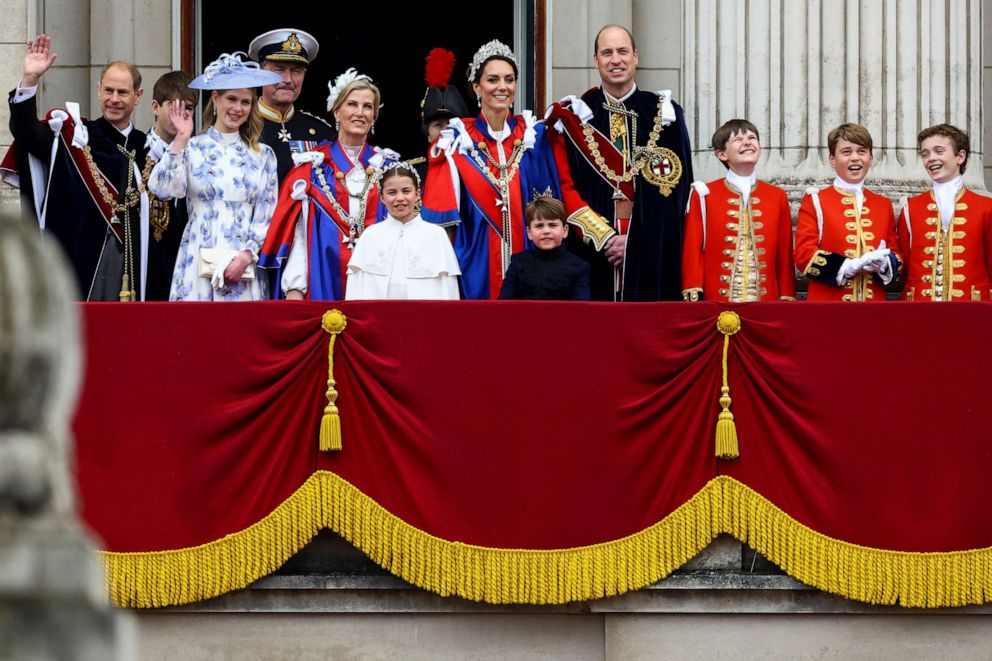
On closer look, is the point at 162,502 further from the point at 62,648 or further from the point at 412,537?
the point at 62,648

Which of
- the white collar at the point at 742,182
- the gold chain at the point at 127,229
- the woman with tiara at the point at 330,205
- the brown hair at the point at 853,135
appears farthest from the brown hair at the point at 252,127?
the brown hair at the point at 853,135

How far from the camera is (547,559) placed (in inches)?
286

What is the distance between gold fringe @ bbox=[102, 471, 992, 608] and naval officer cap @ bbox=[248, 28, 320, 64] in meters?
2.72

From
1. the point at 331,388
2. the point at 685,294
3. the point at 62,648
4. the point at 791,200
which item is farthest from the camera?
the point at 791,200

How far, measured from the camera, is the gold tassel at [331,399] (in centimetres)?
716

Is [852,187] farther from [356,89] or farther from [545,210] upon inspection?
[356,89]

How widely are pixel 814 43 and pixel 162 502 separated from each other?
431cm

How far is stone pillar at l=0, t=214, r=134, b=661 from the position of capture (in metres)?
2.03

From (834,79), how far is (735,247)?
1664 millimetres

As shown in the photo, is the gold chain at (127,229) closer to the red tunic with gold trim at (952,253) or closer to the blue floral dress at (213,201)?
the blue floral dress at (213,201)

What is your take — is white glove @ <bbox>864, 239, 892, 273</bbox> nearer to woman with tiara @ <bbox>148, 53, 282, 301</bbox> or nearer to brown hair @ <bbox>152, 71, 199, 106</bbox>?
woman with tiara @ <bbox>148, 53, 282, 301</bbox>

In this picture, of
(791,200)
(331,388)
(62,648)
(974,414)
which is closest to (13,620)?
(62,648)

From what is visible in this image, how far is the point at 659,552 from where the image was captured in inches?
285

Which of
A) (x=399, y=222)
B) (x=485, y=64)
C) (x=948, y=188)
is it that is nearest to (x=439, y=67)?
(x=485, y=64)
